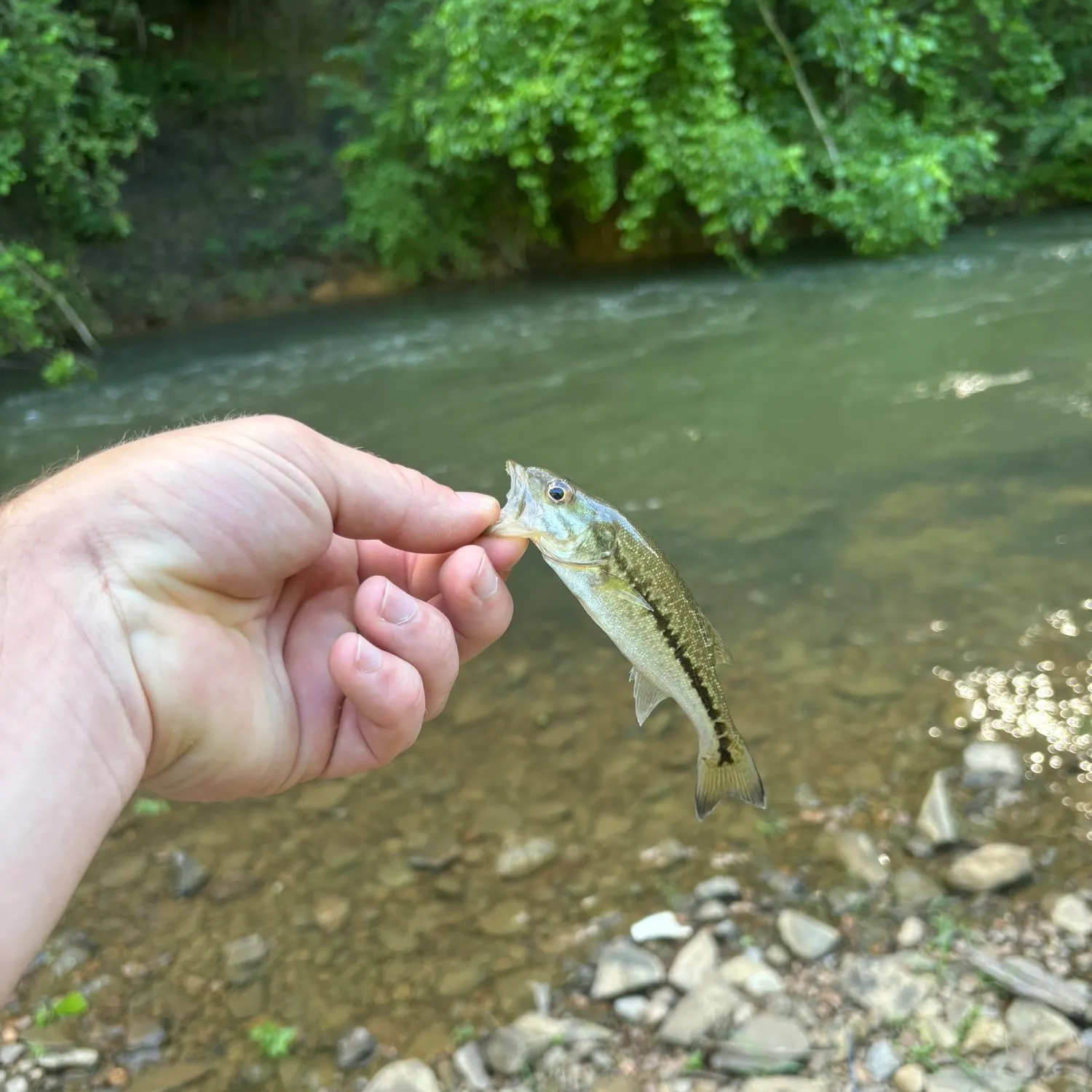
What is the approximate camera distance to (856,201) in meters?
12.7

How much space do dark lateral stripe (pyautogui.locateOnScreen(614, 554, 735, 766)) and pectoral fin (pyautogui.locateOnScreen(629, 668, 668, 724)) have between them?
0.36 ft

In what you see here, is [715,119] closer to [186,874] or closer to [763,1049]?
[186,874]

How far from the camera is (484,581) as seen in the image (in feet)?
7.39

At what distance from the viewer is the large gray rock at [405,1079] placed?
2795mm

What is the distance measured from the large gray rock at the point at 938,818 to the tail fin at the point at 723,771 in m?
1.46

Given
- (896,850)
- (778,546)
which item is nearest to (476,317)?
(778,546)

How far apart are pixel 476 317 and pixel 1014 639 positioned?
10.8m

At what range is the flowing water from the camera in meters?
3.37

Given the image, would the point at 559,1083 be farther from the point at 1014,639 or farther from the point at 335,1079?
the point at 1014,639

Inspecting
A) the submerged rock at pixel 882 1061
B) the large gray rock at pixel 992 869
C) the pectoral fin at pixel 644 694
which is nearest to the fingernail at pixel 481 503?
the pectoral fin at pixel 644 694

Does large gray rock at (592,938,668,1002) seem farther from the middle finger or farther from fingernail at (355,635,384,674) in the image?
fingernail at (355,635,384,674)

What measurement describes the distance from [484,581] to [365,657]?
0.38 meters

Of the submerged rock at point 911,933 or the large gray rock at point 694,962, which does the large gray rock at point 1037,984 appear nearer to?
the submerged rock at point 911,933

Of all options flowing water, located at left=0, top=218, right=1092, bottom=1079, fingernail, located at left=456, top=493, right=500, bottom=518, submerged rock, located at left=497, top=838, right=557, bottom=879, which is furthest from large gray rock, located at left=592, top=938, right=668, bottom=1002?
fingernail, located at left=456, top=493, right=500, bottom=518
